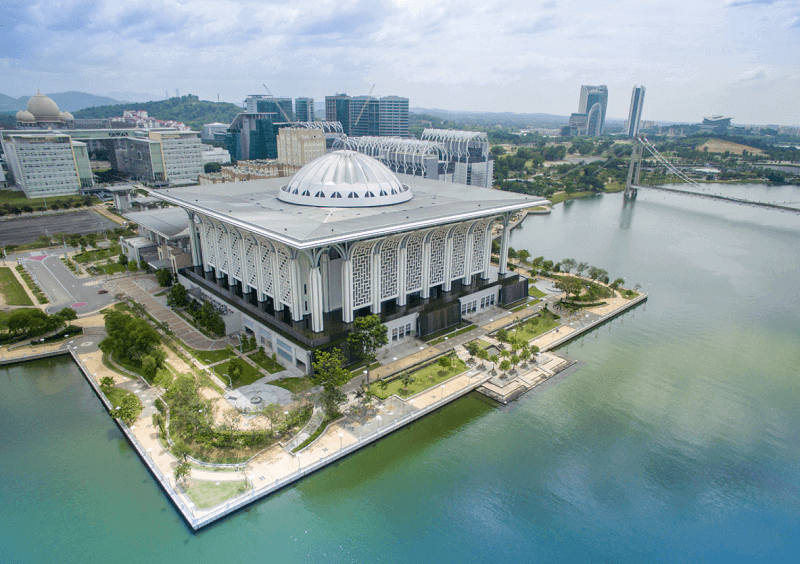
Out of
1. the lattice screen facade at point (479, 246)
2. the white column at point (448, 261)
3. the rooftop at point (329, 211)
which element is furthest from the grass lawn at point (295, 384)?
the lattice screen facade at point (479, 246)

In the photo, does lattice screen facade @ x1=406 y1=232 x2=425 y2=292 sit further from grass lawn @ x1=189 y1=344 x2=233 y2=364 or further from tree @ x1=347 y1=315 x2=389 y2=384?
grass lawn @ x1=189 y1=344 x2=233 y2=364

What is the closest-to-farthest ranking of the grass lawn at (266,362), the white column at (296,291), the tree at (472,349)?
the white column at (296,291), the grass lawn at (266,362), the tree at (472,349)

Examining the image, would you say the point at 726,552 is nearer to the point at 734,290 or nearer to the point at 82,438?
the point at 82,438

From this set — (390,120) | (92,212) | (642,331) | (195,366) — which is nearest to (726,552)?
(642,331)

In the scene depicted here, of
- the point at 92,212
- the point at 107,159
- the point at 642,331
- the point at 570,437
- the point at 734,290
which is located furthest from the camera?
the point at 107,159

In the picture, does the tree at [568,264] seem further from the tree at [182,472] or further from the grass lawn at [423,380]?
the tree at [182,472]
